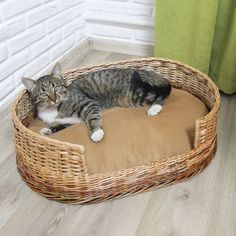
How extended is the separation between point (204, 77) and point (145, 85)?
24cm

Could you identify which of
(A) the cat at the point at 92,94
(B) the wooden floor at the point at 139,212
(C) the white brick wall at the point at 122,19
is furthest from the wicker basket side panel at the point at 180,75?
(C) the white brick wall at the point at 122,19

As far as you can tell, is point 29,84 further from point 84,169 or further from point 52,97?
point 84,169

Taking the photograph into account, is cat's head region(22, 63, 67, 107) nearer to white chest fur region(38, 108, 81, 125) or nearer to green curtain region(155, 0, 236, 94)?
white chest fur region(38, 108, 81, 125)

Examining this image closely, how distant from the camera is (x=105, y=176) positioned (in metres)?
1.10

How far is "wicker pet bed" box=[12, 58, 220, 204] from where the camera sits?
108cm

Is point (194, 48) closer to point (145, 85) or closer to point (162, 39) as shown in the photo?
point (162, 39)

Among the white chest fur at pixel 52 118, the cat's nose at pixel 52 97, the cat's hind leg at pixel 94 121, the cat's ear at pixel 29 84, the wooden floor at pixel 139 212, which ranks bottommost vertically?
the wooden floor at pixel 139 212

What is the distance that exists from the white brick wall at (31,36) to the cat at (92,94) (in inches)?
10.9

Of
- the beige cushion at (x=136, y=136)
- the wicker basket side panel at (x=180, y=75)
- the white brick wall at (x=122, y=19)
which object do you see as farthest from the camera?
the white brick wall at (x=122, y=19)

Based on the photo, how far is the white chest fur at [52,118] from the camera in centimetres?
136

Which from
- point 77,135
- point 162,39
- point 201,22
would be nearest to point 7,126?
point 77,135

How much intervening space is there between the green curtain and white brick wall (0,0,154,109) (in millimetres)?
346

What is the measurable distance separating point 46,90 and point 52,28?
63 centimetres

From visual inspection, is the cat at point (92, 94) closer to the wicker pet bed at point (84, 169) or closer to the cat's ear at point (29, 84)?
the cat's ear at point (29, 84)
